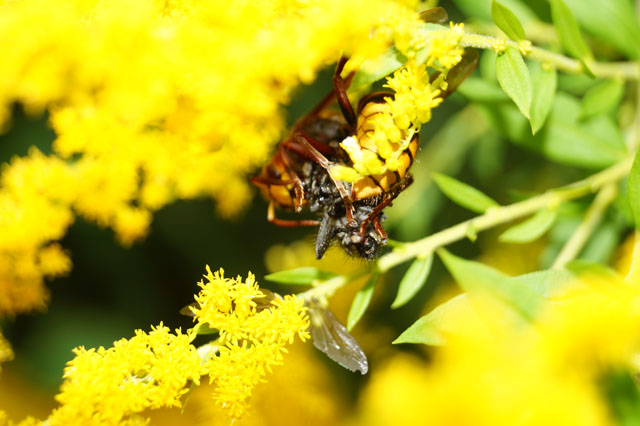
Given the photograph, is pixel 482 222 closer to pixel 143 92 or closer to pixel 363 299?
pixel 363 299

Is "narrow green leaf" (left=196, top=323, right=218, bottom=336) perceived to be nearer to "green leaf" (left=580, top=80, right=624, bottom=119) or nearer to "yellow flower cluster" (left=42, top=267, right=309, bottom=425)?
"yellow flower cluster" (left=42, top=267, right=309, bottom=425)

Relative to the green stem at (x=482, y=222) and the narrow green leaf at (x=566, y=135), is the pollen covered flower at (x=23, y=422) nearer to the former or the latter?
the green stem at (x=482, y=222)

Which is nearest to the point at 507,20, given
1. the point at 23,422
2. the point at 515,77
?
the point at 515,77

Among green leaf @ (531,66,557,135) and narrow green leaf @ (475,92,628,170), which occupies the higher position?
green leaf @ (531,66,557,135)

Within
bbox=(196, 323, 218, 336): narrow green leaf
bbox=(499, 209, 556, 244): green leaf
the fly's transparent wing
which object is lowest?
bbox=(499, 209, 556, 244): green leaf

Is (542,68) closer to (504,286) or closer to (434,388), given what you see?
(504,286)

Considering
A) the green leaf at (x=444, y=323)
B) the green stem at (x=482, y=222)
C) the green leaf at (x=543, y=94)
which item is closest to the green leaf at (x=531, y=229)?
the green stem at (x=482, y=222)

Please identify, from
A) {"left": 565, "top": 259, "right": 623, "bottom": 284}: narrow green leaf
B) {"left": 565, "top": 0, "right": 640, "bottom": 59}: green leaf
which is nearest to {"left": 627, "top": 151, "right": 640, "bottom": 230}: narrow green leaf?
{"left": 565, "top": 259, "right": 623, "bottom": 284}: narrow green leaf
